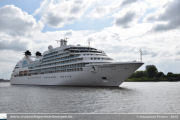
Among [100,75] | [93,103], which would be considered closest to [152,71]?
[100,75]

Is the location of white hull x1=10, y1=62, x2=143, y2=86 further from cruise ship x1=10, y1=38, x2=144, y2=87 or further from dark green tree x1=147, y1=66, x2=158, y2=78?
dark green tree x1=147, y1=66, x2=158, y2=78

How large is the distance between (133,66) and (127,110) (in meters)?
21.9

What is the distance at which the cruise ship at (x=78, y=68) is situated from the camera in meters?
39.0

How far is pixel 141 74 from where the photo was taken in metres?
169

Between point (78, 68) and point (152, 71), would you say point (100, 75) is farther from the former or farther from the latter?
point (152, 71)

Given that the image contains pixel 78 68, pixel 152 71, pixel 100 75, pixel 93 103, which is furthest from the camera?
pixel 152 71

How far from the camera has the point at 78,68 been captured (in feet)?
146

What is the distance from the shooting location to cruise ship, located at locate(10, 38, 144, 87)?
39.0m

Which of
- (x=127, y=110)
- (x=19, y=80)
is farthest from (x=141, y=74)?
(x=127, y=110)

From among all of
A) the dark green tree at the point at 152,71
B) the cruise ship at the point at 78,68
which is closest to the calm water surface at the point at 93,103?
the cruise ship at the point at 78,68

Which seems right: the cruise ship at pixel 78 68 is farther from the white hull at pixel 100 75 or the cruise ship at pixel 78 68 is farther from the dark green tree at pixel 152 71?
the dark green tree at pixel 152 71

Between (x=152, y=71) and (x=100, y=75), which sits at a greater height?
(x=100, y=75)

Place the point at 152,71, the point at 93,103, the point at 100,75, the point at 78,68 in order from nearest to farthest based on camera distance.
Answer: the point at 93,103 < the point at 100,75 < the point at 78,68 < the point at 152,71

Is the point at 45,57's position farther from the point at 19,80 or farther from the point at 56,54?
the point at 19,80
